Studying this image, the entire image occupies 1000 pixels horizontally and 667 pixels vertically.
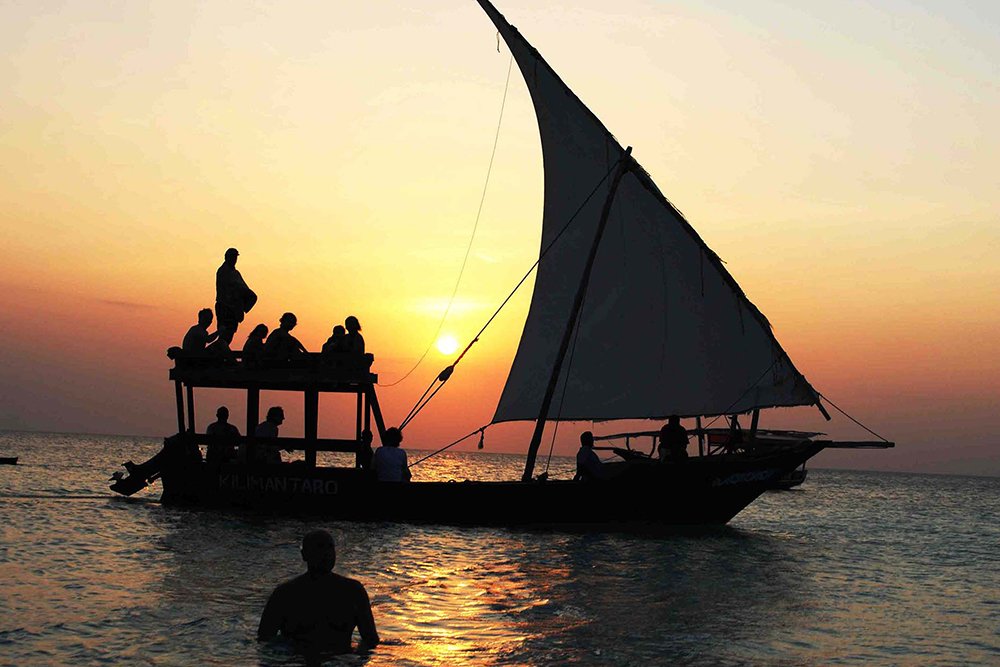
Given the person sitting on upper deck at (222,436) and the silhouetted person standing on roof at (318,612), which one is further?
the person sitting on upper deck at (222,436)

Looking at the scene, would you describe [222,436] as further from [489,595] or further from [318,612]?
[318,612]

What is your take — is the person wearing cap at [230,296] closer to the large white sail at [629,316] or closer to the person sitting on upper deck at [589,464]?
the large white sail at [629,316]

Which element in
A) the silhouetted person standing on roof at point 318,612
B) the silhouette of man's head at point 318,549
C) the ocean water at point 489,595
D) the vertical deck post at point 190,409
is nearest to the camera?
the silhouette of man's head at point 318,549

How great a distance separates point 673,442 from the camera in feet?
76.8

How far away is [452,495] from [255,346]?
5489 millimetres

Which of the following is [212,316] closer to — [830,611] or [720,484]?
[720,484]

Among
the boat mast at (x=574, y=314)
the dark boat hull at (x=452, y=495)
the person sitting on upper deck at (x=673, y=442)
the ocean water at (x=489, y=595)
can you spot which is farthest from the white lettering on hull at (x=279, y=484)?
the person sitting on upper deck at (x=673, y=442)

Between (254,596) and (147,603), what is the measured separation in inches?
51.0

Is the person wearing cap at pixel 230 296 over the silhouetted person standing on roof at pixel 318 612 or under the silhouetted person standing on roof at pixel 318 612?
over

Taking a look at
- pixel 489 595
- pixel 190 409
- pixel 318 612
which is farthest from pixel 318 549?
pixel 190 409

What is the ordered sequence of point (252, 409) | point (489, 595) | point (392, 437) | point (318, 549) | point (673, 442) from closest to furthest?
point (318, 549)
point (489, 595)
point (392, 437)
point (252, 409)
point (673, 442)

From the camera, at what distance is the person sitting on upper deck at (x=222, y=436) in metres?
22.4

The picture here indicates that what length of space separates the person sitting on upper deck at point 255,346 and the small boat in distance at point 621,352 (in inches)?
41.1

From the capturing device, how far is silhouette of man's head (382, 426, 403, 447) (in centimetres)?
2077
